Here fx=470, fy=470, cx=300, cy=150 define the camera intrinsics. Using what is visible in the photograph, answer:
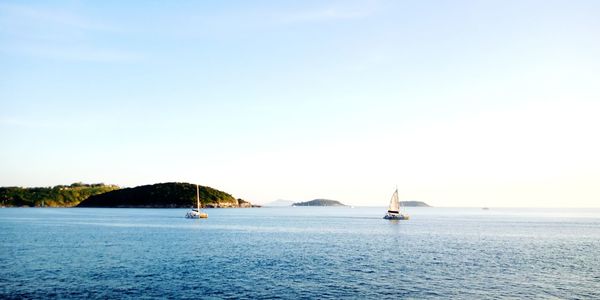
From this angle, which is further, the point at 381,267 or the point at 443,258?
the point at 443,258

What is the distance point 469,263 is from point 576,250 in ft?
132

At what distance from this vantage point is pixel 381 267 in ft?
241

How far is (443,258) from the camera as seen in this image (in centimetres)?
8519

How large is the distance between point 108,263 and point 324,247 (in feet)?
149

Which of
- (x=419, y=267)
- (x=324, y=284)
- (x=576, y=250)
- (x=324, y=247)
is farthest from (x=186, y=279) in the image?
(x=576, y=250)

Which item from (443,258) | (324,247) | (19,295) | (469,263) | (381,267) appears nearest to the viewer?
(19,295)

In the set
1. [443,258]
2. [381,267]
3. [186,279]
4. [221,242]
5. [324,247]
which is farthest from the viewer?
[221,242]

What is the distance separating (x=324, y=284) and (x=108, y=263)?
37.4 meters

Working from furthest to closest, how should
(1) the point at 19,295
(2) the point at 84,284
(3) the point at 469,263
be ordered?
(3) the point at 469,263
(2) the point at 84,284
(1) the point at 19,295

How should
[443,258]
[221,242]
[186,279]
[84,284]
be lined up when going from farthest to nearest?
[221,242] < [443,258] < [186,279] < [84,284]

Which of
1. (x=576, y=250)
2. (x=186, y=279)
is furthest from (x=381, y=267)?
(x=576, y=250)

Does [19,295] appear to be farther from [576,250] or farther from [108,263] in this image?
[576,250]

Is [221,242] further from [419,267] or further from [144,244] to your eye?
[419,267]

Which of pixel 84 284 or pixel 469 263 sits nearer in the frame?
pixel 84 284
